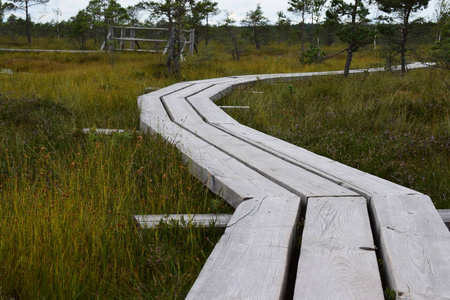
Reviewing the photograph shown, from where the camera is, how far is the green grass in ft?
11.1

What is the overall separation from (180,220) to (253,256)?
75 centimetres

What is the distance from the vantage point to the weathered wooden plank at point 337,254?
1361 millimetres

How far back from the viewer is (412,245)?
1666 mm

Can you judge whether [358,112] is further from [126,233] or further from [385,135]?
[126,233]

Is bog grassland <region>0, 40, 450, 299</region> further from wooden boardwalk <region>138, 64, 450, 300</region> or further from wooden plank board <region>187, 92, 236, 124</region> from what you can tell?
wooden plank board <region>187, 92, 236, 124</region>

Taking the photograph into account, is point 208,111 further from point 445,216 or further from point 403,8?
point 403,8

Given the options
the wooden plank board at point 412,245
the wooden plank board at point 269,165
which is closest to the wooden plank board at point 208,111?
the wooden plank board at point 269,165

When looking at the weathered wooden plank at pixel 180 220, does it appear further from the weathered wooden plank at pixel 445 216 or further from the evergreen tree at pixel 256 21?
the evergreen tree at pixel 256 21

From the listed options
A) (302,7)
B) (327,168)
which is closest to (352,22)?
(327,168)

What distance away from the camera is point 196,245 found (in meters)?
2.05

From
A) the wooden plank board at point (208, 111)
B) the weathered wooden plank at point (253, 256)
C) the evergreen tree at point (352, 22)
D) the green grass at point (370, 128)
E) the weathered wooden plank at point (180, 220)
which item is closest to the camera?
the weathered wooden plank at point (253, 256)

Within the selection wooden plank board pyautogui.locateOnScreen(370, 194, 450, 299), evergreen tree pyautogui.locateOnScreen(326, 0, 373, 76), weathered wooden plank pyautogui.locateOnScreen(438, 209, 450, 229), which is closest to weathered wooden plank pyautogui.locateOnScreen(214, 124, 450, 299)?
wooden plank board pyautogui.locateOnScreen(370, 194, 450, 299)

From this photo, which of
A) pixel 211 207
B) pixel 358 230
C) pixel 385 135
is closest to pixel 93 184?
pixel 211 207

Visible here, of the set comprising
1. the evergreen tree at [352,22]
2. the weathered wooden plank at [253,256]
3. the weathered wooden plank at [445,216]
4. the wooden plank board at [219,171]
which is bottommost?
the weathered wooden plank at [445,216]
